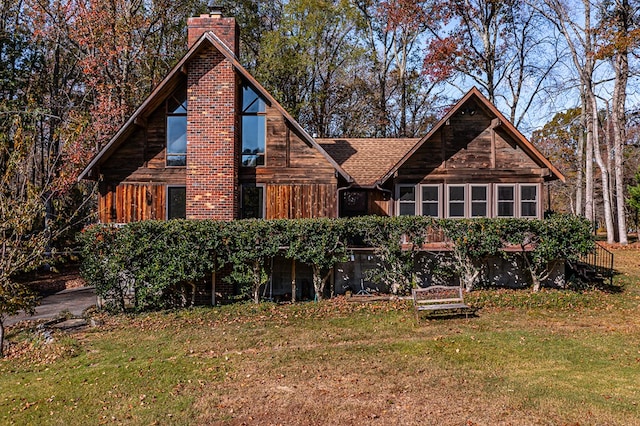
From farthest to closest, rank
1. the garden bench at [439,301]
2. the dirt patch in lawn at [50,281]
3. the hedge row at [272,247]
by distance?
the dirt patch in lawn at [50,281], the hedge row at [272,247], the garden bench at [439,301]

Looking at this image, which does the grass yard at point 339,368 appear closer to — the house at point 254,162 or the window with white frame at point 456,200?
the house at point 254,162

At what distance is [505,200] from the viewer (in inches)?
645

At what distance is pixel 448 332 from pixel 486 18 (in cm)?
2464

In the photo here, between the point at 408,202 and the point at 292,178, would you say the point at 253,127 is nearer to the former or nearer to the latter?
the point at 292,178

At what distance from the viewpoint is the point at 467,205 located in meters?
16.5

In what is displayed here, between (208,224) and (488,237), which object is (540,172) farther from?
(208,224)

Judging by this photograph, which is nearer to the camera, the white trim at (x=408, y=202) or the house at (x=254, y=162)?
the house at (x=254, y=162)

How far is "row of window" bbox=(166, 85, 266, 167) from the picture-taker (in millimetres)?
15477

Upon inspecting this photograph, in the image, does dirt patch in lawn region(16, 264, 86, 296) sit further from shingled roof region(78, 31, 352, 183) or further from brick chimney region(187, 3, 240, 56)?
brick chimney region(187, 3, 240, 56)

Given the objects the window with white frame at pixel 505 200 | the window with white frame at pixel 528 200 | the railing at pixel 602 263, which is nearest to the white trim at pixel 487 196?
the window with white frame at pixel 505 200

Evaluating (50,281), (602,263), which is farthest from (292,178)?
(602,263)

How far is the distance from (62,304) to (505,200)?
16274mm

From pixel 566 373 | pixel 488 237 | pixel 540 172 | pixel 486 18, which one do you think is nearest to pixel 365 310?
pixel 488 237

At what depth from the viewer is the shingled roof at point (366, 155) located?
57.3 ft
